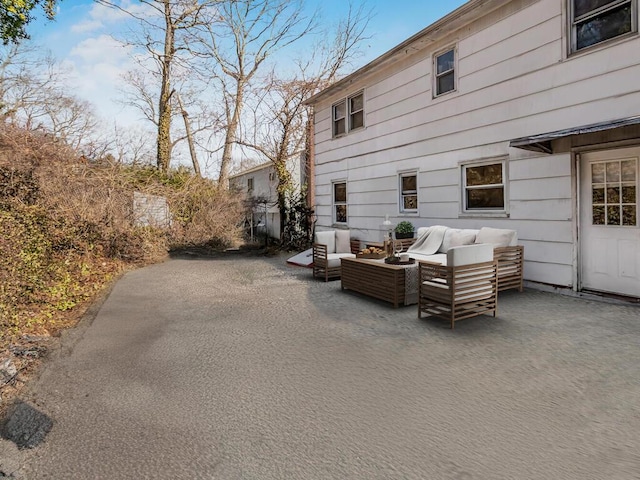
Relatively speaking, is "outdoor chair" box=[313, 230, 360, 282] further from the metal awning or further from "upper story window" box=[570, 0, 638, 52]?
"upper story window" box=[570, 0, 638, 52]

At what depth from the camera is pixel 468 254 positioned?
4484mm

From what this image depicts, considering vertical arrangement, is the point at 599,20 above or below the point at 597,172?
above

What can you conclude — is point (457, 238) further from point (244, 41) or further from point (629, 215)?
point (244, 41)

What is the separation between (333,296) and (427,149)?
418 centimetres

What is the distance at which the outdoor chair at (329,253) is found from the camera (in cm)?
752

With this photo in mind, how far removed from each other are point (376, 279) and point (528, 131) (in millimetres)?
3548

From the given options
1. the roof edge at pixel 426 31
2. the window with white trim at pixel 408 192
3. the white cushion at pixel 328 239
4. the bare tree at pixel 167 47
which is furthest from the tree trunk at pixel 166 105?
the window with white trim at pixel 408 192

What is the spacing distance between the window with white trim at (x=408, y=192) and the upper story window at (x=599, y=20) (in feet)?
12.6

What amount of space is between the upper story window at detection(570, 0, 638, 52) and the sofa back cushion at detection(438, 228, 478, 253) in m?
3.11

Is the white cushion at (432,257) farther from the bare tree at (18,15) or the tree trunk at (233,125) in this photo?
the tree trunk at (233,125)

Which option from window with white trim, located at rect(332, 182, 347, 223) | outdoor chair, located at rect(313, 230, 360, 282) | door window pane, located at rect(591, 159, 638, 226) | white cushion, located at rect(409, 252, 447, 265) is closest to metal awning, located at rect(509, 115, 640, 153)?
door window pane, located at rect(591, 159, 638, 226)

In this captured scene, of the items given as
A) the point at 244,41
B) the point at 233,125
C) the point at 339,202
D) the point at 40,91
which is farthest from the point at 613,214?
the point at 40,91

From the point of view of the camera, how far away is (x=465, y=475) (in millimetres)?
1952

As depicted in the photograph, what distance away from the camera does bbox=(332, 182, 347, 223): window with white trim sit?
11445mm
